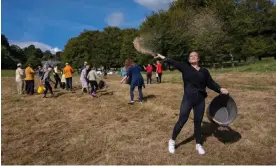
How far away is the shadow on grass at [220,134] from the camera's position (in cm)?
787

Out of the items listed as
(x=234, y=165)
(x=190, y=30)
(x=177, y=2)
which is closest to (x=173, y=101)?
(x=234, y=165)

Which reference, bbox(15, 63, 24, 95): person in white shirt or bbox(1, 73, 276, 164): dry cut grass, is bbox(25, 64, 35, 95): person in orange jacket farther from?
bbox(1, 73, 276, 164): dry cut grass

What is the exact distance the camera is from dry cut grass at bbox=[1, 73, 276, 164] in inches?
269

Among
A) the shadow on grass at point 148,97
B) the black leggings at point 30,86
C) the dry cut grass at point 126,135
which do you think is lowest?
the dry cut grass at point 126,135

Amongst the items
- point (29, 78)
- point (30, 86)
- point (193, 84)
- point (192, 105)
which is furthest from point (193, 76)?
point (30, 86)

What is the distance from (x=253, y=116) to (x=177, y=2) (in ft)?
182

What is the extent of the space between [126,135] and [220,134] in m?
2.57

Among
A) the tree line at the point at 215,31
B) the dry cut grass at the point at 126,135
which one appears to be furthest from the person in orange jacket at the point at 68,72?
the tree line at the point at 215,31

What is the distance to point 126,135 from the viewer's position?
8.55 m

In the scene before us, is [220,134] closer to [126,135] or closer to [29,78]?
[126,135]

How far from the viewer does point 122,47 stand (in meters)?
71.2

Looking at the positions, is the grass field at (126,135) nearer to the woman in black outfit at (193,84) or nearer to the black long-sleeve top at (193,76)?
the woman in black outfit at (193,84)

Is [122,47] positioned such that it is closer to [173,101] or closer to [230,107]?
[173,101]

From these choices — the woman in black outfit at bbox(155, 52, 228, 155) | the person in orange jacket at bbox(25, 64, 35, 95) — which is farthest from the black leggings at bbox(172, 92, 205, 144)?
the person in orange jacket at bbox(25, 64, 35, 95)
